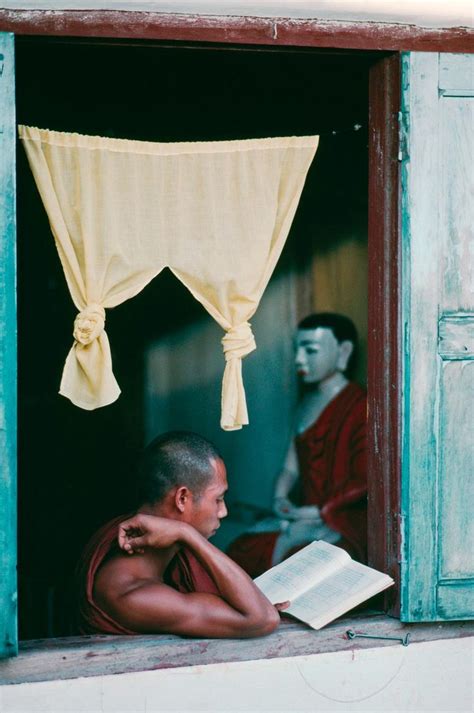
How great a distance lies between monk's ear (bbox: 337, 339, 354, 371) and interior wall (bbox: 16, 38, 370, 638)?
2.70ft

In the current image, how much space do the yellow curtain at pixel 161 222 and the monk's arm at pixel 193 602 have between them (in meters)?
0.46

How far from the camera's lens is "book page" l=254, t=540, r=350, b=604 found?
3846 millimetres

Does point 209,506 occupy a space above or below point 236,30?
below

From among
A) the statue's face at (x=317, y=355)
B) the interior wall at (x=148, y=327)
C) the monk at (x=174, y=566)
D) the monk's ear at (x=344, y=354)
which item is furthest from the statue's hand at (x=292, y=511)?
the monk at (x=174, y=566)

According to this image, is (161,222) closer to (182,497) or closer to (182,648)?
(182,497)

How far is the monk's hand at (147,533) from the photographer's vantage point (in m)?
3.53

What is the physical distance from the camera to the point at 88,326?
3.62m

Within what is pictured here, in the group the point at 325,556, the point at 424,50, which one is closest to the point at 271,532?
the point at 325,556

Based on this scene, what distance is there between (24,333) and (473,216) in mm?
3329

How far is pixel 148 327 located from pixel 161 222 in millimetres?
3031

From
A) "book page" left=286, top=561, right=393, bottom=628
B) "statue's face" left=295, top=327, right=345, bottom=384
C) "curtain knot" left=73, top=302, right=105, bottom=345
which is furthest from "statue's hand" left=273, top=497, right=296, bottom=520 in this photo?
"curtain knot" left=73, top=302, right=105, bottom=345

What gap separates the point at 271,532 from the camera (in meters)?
5.21

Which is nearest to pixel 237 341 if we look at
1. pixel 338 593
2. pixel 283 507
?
pixel 338 593

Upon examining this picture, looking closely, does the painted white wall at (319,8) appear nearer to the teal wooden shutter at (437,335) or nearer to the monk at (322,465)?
the teal wooden shutter at (437,335)
